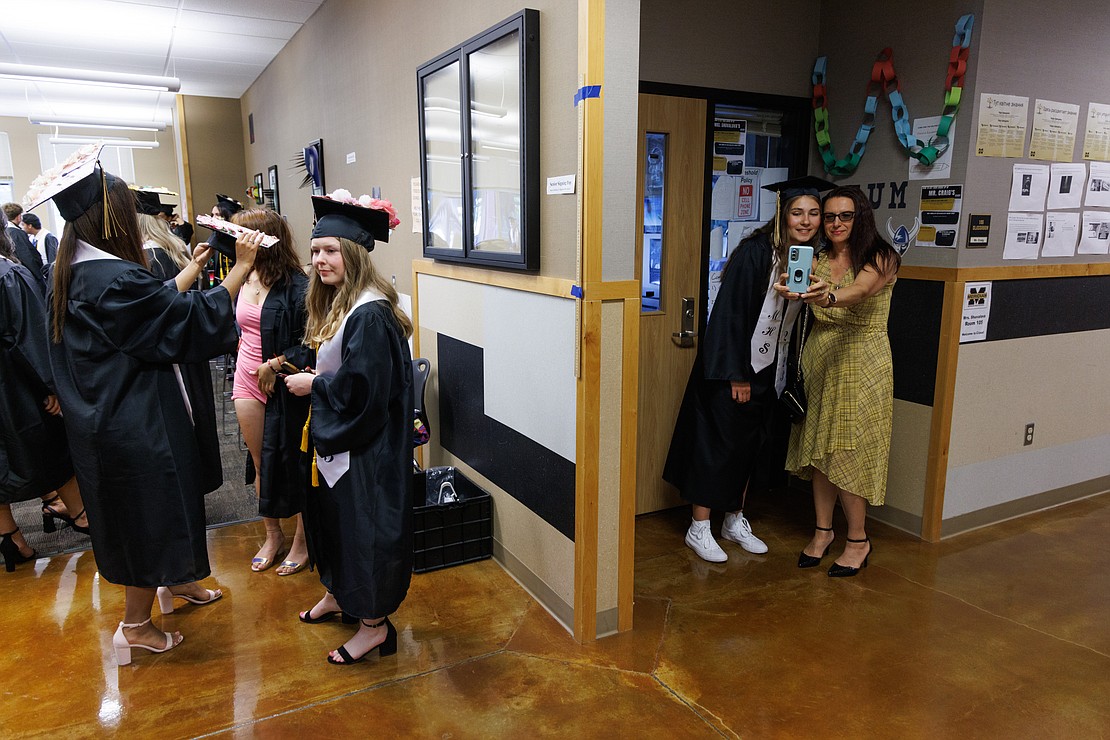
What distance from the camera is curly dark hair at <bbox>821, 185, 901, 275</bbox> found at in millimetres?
2885

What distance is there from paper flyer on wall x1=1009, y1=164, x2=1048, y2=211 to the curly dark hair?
0.84 metres

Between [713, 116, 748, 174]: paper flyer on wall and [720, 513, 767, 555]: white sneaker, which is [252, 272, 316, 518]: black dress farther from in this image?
[713, 116, 748, 174]: paper flyer on wall

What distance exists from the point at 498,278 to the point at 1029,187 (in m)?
2.46

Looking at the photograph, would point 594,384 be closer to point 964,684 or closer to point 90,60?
point 964,684

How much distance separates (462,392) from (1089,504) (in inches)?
132

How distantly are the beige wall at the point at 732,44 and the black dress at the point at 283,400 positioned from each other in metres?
1.83

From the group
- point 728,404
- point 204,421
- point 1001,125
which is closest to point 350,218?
point 204,421

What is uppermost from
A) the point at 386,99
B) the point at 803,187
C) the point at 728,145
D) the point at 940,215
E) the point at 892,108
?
the point at 386,99

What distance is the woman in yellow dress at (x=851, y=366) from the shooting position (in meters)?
2.90

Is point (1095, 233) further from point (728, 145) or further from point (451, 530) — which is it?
point (451, 530)

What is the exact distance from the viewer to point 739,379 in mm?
3059

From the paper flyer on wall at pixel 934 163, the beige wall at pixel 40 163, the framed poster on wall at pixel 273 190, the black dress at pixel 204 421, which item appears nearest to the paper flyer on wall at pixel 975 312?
the paper flyer on wall at pixel 934 163

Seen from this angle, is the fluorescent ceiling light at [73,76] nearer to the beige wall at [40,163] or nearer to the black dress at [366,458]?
the black dress at [366,458]

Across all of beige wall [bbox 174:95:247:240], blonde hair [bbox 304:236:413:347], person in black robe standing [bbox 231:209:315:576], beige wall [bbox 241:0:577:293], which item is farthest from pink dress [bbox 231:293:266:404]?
beige wall [bbox 174:95:247:240]
